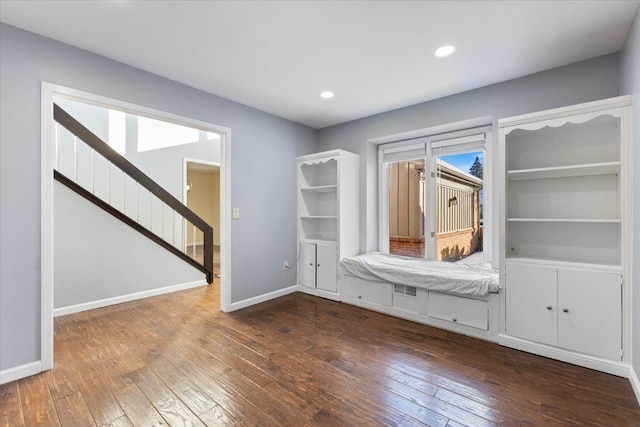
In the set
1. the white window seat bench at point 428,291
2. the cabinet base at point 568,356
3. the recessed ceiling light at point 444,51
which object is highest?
the recessed ceiling light at point 444,51

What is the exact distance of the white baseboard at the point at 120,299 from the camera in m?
3.25

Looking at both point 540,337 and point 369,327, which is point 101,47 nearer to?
point 369,327

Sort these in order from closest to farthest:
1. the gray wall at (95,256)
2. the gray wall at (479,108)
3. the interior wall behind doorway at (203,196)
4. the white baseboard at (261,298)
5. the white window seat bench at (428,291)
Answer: the gray wall at (479,108), the white window seat bench at (428,291), the gray wall at (95,256), the white baseboard at (261,298), the interior wall behind doorway at (203,196)

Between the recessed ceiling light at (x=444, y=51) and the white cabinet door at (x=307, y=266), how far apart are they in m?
2.69

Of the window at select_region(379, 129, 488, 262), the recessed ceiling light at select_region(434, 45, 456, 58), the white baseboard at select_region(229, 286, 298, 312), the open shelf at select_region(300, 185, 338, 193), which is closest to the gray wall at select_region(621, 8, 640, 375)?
the recessed ceiling light at select_region(434, 45, 456, 58)

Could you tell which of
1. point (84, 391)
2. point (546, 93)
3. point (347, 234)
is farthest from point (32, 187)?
point (546, 93)

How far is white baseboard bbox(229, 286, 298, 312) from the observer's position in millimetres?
3396

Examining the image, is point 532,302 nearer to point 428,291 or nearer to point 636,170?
point 428,291

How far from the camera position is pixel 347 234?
3820 mm

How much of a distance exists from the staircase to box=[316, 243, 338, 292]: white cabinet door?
191 centimetres

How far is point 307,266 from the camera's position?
409 cm

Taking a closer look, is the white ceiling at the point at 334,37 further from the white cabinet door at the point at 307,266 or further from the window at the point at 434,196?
the white cabinet door at the point at 307,266

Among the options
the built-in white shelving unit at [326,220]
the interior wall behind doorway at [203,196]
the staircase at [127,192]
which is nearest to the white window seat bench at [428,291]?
the built-in white shelving unit at [326,220]

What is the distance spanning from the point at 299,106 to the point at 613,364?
148 inches
